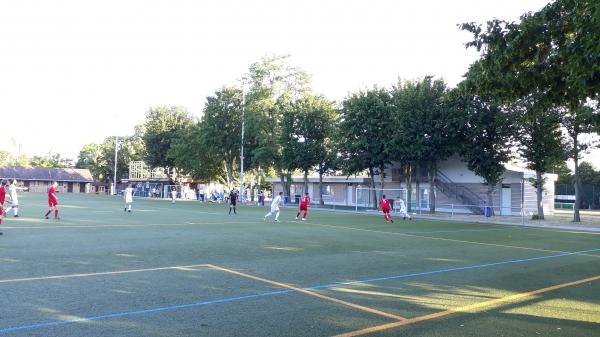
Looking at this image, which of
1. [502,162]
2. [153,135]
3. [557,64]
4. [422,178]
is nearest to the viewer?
[557,64]

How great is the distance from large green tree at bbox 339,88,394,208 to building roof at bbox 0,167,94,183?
74.5 metres

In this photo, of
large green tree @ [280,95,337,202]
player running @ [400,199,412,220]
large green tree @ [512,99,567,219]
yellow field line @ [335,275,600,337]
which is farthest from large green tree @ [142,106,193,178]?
yellow field line @ [335,275,600,337]

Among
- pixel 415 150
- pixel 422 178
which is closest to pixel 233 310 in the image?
pixel 415 150

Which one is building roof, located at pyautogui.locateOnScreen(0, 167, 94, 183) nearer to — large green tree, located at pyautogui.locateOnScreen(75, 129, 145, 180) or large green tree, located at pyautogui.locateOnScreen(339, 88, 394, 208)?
large green tree, located at pyautogui.locateOnScreen(75, 129, 145, 180)

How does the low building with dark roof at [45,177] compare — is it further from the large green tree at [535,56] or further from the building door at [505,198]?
the large green tree at [535,56]

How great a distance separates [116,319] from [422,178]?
41.9m

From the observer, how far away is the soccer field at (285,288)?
628cm

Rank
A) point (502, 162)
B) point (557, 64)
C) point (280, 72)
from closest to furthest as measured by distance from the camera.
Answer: point (557, 64) → point (502, 162) → point (280, 72)

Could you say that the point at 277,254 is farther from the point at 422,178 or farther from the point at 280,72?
the point at 280,72

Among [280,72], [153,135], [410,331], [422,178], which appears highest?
[280,72]

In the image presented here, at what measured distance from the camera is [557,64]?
10.9m

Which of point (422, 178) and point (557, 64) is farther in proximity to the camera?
point (422, 178)

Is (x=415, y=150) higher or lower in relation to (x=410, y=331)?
higher

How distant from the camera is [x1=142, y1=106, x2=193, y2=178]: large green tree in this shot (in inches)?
2904
